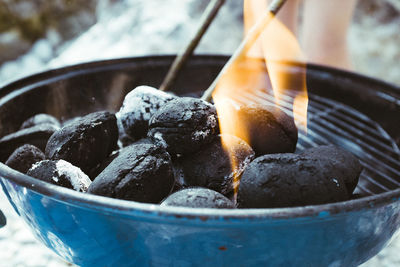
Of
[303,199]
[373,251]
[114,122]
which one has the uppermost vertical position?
[114,122]

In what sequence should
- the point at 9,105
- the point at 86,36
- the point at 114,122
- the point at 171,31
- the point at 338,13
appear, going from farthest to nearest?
the point at 171,31 < the point at 86,36 < the point at 338,13 < the point at 9,105 < the point at 114,122

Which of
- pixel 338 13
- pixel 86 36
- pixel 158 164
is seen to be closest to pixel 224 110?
pixel 158 164

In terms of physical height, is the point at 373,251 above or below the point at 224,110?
below

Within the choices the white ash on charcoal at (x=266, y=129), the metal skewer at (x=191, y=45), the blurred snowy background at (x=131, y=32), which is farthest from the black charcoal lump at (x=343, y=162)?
the blurred snowy background at (x=131, y=32)

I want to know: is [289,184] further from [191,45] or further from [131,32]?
[131,32]

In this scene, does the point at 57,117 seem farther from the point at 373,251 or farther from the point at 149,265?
the point at 373,251

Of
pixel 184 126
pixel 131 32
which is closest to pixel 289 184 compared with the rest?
pixel 184 126

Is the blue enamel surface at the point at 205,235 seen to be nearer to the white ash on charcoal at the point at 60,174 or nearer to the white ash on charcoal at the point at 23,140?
the white ash on charcoal at the point at 60,174
